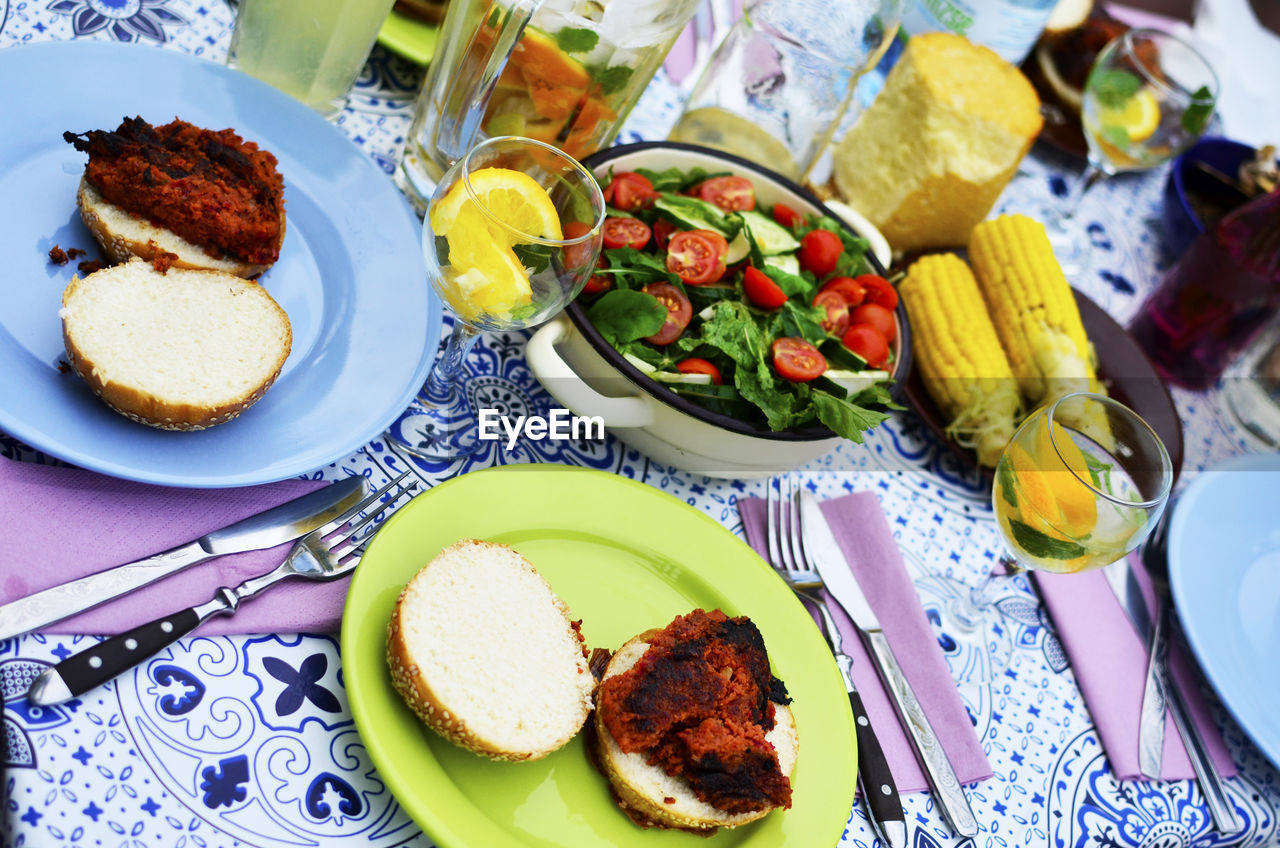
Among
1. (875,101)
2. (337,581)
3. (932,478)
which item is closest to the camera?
(337,581)

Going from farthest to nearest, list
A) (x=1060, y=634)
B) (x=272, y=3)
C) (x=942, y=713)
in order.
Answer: (x=1060, y=634) → (x=272, y=3) → (x=942, y=713)

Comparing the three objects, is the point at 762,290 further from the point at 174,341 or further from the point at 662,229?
the point at 174,341

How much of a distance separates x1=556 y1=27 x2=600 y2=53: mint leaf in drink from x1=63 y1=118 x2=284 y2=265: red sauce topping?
Result: 19.9 inches

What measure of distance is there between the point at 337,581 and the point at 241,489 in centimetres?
18

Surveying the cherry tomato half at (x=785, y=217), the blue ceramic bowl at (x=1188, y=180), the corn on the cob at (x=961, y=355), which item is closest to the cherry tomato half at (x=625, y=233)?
the cherry tomato half at (x=785, y=217)

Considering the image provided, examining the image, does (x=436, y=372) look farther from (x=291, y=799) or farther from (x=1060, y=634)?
(x=1060, y=634)

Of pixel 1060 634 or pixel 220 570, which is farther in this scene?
pixel 1060 634

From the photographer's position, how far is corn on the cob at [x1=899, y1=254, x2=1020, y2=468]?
6.13ft

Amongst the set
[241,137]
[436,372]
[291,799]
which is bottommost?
[291,799]

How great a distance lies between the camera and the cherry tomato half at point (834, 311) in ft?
5.76

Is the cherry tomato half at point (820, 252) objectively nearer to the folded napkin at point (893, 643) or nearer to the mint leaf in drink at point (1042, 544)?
the folded napkin at point (893, 643)

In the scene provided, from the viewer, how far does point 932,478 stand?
1.92m

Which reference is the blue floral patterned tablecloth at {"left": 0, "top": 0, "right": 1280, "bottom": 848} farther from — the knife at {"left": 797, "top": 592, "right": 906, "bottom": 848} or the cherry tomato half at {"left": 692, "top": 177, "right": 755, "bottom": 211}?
the cherry tomato half at {"left": 692, "top": 177, "right": 755, "bottom": 211}

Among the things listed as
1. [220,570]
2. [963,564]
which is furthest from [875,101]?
[220,570]
